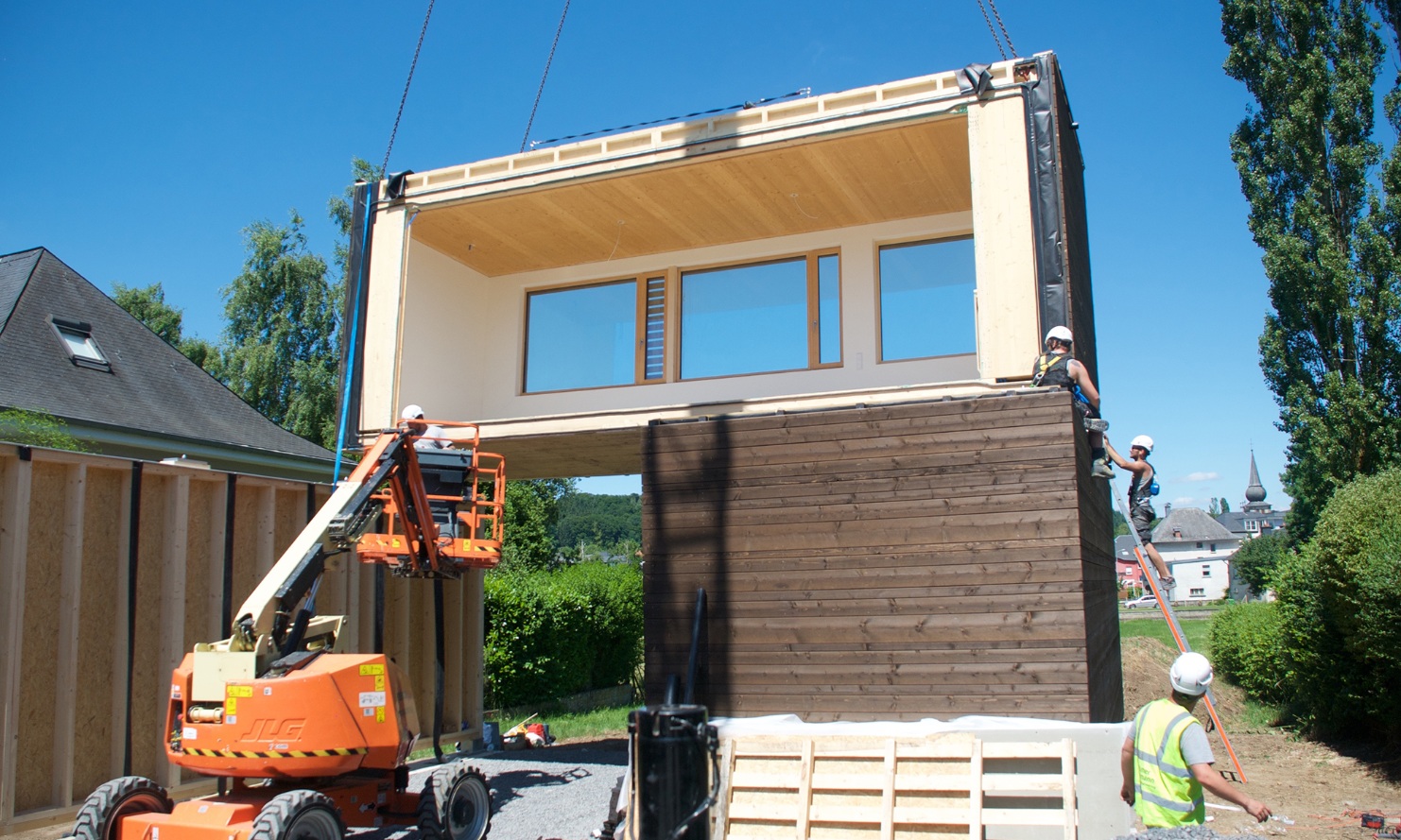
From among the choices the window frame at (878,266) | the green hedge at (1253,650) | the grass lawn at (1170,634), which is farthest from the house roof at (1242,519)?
the window frame at (878,266)

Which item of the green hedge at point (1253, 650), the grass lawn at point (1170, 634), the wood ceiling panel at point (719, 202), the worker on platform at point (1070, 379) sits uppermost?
the wood ceiling panel at point (719, 202)

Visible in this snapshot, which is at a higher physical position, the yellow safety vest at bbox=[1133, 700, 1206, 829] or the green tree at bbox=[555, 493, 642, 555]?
the green tree at bbox=[555, 493, 642, 555]

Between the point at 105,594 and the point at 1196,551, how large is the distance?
131 meters

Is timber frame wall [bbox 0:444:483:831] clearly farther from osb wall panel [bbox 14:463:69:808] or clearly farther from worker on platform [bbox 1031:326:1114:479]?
worker on platform [bbox 1031:326:1114:479]

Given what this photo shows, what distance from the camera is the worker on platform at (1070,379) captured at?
8281mm

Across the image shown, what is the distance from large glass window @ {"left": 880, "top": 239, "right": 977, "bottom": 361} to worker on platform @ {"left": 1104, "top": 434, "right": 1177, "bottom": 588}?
8.52 feet

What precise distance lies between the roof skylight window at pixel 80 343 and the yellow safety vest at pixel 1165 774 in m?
18.8

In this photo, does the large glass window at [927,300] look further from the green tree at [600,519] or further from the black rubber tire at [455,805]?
the green tree at [600,519]

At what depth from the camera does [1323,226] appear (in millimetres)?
23172

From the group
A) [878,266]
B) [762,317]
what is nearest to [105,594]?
[762,317]

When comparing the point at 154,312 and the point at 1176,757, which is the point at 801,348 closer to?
the point at 1176,757

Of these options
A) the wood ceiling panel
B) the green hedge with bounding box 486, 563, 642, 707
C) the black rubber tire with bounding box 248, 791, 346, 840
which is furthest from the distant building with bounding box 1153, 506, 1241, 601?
the black rubber tire with bounding box 248, 791, 346, 840

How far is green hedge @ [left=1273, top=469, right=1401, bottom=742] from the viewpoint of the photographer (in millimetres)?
13953

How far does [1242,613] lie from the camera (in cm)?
2525
